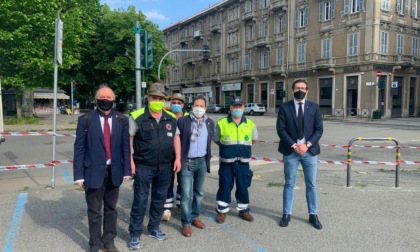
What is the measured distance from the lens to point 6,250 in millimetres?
3951

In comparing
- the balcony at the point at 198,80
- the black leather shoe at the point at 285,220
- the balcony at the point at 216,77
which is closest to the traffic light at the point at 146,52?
the black leather shoe at the point at 285,220

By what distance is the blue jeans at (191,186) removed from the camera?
448 centimetres

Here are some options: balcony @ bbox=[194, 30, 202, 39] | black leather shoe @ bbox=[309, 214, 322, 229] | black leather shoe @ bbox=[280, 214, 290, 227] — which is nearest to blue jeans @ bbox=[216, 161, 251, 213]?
black leather shoe @ bbox=[280, 214, 290, 227]

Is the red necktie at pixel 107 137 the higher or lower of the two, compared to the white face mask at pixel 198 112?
lower

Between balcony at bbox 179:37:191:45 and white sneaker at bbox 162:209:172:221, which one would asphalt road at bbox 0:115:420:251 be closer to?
white sneaker at bbox 162:209:172:221

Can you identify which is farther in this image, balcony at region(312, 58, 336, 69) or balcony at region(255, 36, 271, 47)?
balcony at region(255, 36, 271, 47)

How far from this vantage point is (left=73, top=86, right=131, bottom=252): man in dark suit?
3.75 m

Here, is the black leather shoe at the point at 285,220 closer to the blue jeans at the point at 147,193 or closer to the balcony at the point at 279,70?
the blue jeans at the point at 147,193

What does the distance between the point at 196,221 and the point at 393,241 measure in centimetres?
242

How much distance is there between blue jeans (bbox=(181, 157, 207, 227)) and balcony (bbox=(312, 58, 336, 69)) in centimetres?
3560

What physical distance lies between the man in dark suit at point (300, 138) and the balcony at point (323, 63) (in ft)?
114

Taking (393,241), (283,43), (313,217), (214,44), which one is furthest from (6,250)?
(214,44)

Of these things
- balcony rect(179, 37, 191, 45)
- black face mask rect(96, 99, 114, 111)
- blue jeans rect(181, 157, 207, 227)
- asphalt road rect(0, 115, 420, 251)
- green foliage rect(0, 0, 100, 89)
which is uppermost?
balcony rect(179, 37, 191, 45)

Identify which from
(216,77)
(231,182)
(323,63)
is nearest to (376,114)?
(323,63)
